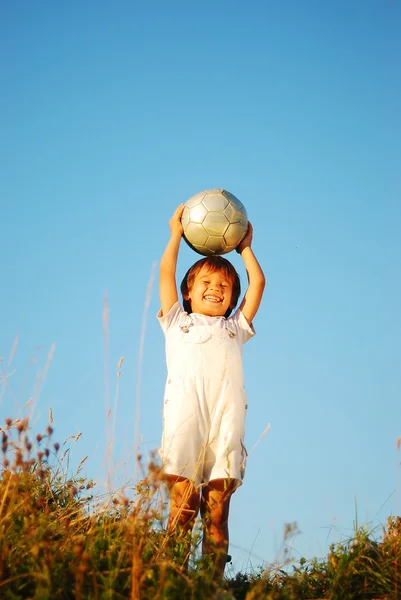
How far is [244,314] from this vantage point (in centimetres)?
625

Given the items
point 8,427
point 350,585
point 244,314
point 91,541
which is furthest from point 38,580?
point 244,314

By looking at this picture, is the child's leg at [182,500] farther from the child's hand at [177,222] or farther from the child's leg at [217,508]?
the child's hand at [177,222]

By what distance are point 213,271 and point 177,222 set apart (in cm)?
62

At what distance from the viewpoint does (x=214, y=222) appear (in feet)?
20.5

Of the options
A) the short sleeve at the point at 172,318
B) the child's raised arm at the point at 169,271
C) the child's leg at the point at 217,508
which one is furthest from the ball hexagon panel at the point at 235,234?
the child's leg at the point at 217,508

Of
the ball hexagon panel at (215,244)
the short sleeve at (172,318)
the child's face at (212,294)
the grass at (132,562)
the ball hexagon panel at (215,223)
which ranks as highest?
the ball hexagon panel at (215,223)

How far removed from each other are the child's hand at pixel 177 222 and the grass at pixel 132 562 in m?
2.36

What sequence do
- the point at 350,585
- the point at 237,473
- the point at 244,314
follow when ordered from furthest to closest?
the point at 244,314 → the point at 237,473 → the point at 350,585

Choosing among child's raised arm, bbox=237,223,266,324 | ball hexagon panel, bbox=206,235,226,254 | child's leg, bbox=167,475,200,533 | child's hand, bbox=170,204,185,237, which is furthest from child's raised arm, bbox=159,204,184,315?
child's leg, bbox=167,475,200,533

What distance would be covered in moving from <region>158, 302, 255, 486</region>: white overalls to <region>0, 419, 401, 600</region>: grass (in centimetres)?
77

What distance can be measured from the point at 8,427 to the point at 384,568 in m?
2.65

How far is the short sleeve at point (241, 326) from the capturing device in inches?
242

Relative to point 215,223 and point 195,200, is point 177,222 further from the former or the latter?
point 215,223

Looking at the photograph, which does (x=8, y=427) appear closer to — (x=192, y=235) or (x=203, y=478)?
(x=203, y=478)
